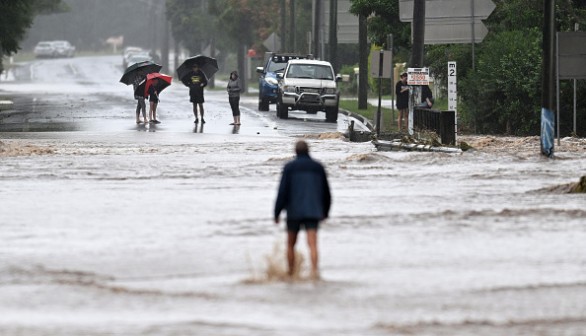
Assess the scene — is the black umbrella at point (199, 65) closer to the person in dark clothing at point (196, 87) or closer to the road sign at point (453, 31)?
the person in dark clothing at point (196, 87)

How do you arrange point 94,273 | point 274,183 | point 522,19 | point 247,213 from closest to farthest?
point 94,273
point 247,213
point 274,183
point 522,19

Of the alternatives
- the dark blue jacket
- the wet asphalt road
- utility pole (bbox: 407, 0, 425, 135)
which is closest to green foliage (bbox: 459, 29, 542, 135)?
utility pole (bbox: 407, 0, 425, 135)

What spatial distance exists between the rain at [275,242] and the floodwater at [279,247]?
1.3 inches

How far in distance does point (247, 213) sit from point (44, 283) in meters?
6.44

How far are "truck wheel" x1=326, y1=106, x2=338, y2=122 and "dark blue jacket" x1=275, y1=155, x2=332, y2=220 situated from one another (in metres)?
35.9

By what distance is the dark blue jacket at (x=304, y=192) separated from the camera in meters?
15.8

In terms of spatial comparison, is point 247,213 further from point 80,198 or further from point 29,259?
point 29,259

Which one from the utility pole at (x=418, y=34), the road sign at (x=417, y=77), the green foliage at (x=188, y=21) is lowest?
the road sign at (x=417, y=77)

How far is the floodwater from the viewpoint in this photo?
1402 centimetres

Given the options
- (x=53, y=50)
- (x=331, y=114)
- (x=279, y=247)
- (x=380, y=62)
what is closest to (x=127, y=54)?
(x=53, y=50)

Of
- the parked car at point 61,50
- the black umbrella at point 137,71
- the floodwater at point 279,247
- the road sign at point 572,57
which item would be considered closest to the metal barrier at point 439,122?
the floodwater at point 279,247

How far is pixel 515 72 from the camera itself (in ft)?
139

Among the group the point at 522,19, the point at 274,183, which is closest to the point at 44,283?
the point at 274,183

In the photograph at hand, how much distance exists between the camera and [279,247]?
59.8 feet
